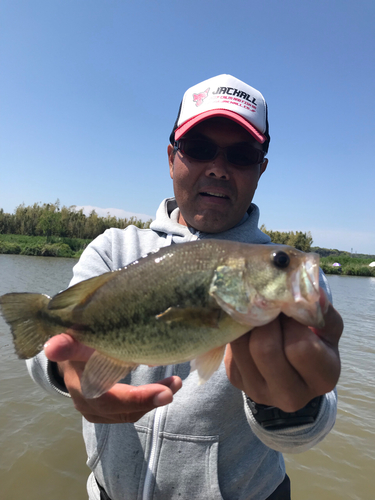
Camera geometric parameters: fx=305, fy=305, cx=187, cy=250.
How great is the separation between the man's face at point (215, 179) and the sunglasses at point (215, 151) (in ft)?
0.11


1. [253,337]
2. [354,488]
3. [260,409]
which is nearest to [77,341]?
[253,337]

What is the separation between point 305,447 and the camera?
1851mm

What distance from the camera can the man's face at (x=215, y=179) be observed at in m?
2.64

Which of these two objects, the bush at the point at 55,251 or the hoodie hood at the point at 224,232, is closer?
the hoodie hood at the point at 224,232

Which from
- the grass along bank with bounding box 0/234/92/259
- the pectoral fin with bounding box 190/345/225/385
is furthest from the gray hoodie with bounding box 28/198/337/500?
the grass along bank with bounding box 0/234/92/259

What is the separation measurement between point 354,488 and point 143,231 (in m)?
5.29

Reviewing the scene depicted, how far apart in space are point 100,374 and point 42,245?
1535 inches

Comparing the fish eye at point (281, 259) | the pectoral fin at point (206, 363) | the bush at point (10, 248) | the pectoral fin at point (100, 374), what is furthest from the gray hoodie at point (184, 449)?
the bush at point (10, 248)

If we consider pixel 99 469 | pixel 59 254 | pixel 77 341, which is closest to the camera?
pixel 77 341

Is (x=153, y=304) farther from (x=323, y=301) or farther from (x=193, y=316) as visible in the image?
(x=323, y=301)

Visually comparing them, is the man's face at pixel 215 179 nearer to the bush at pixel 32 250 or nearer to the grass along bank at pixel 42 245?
the grass along bank at pixel 42 245

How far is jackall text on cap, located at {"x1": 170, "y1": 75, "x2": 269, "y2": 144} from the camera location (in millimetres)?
2570

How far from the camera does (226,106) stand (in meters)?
2.58

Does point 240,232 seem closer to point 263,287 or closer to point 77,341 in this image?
point 263,287
